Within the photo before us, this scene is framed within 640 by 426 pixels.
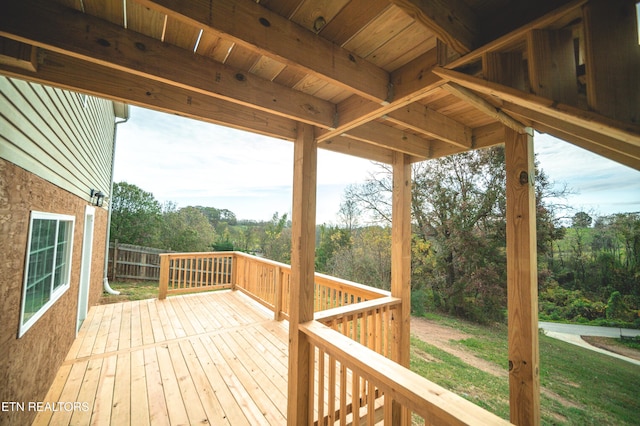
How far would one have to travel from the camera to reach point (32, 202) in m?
1.97

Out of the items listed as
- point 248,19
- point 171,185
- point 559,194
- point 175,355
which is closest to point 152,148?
point 171,185

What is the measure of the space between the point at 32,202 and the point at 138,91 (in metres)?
1.49

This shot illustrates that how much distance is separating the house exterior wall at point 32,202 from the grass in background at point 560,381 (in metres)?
5.05

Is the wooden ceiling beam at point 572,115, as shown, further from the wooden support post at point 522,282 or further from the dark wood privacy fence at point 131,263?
the dark wood privacy fence at point 131,263

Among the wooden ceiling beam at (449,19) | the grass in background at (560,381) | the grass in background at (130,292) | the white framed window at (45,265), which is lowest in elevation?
the grass in background at (560,381)

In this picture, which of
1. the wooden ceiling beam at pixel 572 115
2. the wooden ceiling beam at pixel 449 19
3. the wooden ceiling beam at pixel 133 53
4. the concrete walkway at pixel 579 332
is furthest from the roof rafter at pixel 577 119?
the concrete walkway at pixel 579 332

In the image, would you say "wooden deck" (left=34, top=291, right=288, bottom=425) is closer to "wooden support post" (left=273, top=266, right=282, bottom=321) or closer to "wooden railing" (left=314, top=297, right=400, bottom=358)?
"wooden support post" (left=273, top=266, right=282, bottom=321)

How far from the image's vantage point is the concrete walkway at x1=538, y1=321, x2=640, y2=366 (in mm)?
5898

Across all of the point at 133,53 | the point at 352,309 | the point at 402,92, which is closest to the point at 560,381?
the point at 352,309

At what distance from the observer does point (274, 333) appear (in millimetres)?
3664

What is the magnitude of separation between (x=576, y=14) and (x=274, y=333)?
4.09m

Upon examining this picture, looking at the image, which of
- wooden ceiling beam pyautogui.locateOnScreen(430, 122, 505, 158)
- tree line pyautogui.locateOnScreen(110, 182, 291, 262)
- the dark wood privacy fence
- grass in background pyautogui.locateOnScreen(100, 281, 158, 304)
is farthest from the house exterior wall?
tree line pyautogui.locateOnScreen(110, 182, 291, 262)

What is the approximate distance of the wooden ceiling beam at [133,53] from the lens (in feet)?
3.14

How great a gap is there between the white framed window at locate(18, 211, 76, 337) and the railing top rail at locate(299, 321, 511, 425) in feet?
7.90
